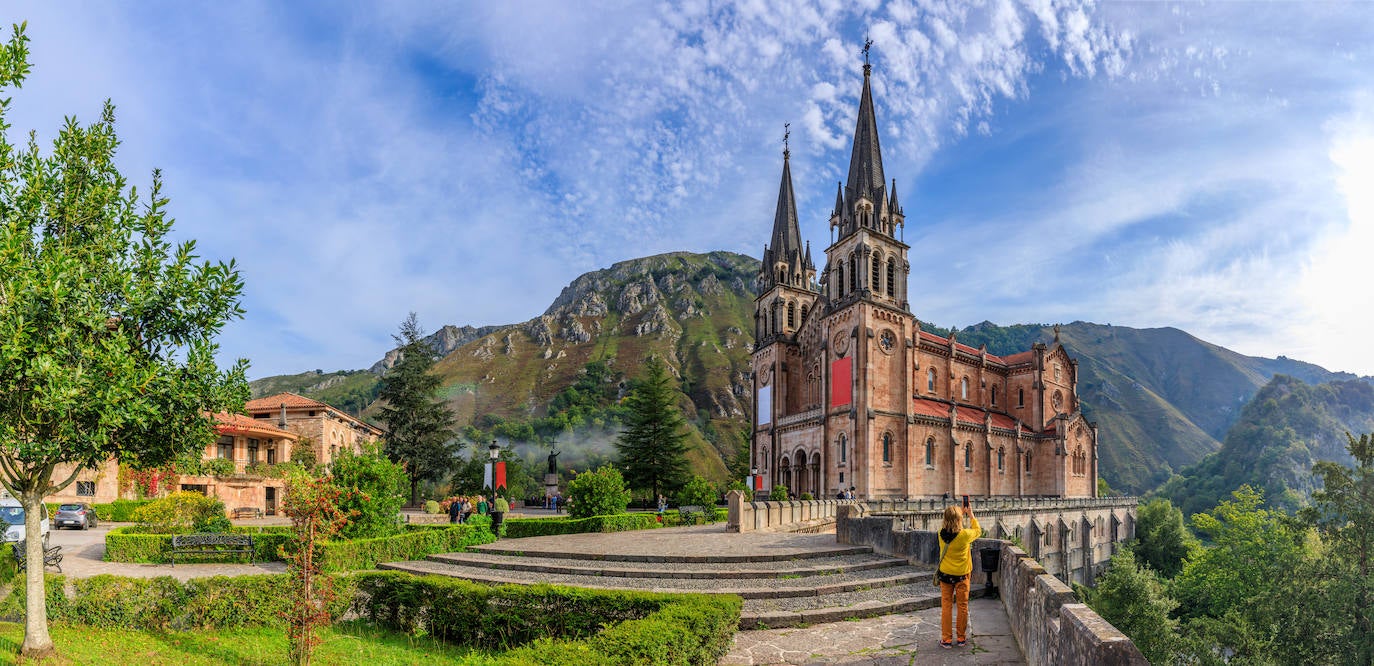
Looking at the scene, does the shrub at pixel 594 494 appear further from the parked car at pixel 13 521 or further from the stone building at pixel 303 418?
the stone building at pixel 303 418

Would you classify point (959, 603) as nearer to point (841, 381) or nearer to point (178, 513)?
point (178, 513)

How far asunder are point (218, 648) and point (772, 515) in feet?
60.4

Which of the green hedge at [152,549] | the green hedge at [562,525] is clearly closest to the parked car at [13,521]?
the green hedge at [152,549]

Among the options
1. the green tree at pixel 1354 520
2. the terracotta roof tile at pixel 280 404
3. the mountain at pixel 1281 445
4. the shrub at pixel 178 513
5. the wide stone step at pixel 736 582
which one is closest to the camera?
the wide stone step at pixel 736 582

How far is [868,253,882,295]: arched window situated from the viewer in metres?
44.6

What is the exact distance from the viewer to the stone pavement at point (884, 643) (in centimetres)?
817

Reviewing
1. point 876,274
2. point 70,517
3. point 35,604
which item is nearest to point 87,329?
point 35,604

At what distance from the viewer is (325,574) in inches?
370

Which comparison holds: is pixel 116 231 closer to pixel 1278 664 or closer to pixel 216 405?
pixel 216 405

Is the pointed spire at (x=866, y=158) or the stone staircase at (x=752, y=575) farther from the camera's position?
the pointed spire at (x=866, y=158)

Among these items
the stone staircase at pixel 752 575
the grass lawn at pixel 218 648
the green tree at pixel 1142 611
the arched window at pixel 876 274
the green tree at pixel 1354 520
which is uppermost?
the arched window at pixel 876 274

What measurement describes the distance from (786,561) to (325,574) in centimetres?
1009

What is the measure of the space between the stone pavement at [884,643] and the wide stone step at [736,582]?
150 cm

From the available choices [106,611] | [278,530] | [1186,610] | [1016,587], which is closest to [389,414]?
[278,530]
